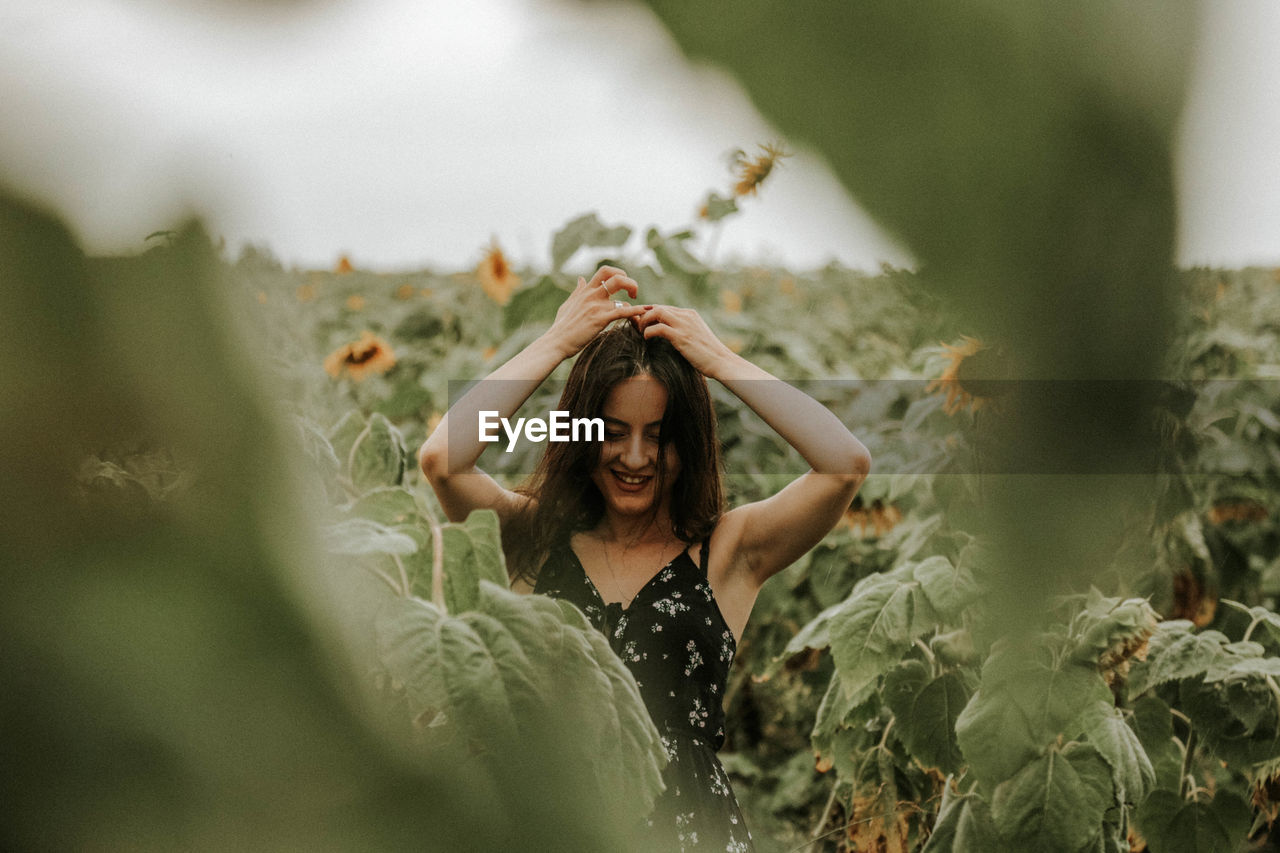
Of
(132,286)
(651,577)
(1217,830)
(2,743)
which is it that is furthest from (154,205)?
(1217,830)

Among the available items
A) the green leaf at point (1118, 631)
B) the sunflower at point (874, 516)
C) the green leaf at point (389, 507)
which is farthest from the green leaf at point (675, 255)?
the green leaf at point (389, 507)

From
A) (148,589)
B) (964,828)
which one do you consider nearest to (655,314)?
(964,828)

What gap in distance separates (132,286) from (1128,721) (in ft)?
5.12

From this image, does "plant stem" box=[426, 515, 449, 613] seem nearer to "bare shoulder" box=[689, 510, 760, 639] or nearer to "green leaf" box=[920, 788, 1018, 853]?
"green leaf" box=[920, 788, 1018, 853]

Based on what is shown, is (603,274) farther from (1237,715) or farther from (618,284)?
(1237,715)

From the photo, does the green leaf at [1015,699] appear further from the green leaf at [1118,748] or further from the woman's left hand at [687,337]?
the green leaf at [1118,748]

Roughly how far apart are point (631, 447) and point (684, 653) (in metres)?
0.27

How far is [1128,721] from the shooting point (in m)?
1.49

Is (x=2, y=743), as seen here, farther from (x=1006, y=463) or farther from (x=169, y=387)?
(x=1006, y=463)

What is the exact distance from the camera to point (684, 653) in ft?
4.40

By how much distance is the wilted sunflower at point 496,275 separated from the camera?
2.14m

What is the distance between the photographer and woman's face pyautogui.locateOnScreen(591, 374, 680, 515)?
1257mm

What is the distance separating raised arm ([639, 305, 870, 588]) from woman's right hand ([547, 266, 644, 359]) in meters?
0.03

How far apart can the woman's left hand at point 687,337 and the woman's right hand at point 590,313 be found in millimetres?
24
